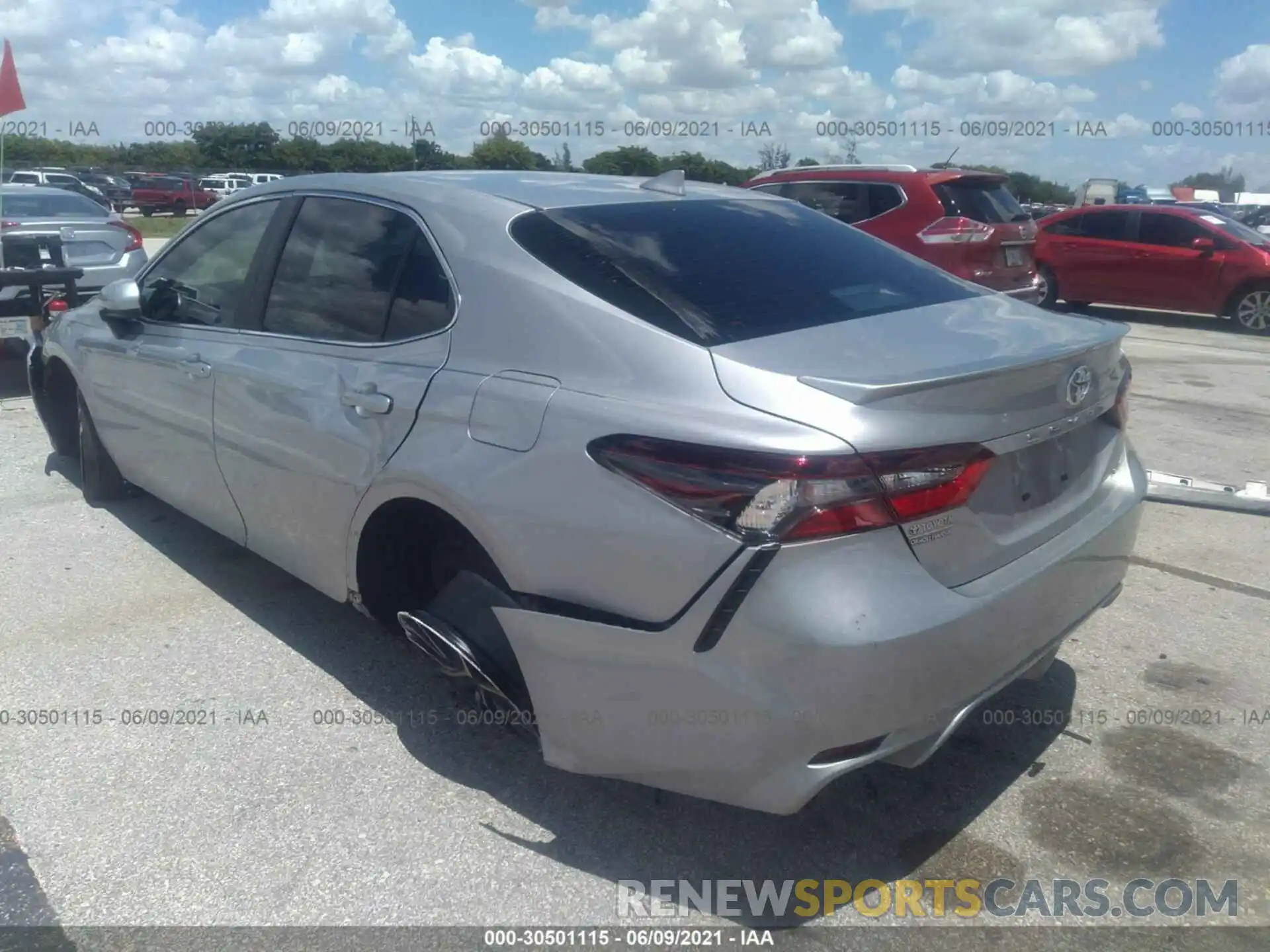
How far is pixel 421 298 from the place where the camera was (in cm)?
325

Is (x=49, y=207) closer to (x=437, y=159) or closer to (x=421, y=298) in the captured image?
(x=437, y=159)

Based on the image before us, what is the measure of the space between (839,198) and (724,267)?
9.02 m

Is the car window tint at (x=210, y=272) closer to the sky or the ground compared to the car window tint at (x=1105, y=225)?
closer to the sky

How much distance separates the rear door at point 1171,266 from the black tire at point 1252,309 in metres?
0.26

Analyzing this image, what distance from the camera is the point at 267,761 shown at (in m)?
3.32

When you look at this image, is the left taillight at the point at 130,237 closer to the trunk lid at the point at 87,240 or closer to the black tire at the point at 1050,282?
the trunk lid at the point at 87,240

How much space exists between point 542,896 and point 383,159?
1417 centimetres

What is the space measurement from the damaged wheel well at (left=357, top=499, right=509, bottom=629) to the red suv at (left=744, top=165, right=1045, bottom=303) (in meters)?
8.14

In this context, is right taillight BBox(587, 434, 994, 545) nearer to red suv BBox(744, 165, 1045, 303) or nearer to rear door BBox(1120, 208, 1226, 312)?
red suv BBox(744, 165, 1045, 303)

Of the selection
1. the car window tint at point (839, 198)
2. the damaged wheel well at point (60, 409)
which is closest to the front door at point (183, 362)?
the damaged wheel well at point (60, 409)

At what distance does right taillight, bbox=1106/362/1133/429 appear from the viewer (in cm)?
Answer: 317

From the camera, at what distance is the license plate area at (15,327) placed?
24.6 ft

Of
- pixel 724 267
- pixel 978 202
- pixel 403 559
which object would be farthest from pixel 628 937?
pixel 978 202

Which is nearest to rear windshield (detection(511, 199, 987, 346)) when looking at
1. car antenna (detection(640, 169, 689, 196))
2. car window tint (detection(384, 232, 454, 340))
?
car antenna (detection(640, 169, 689, 196))
